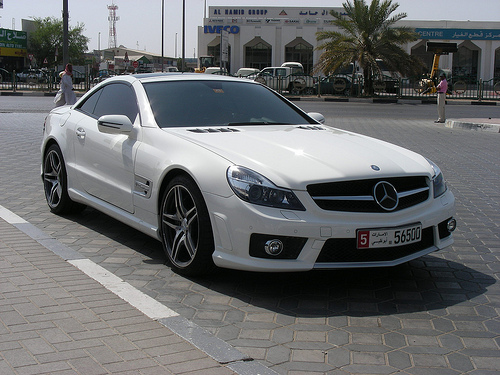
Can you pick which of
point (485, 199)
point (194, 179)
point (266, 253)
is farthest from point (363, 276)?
point (485, 199)

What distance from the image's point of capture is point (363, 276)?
485cm

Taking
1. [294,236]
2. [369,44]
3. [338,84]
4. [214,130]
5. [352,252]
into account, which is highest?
[369,44]

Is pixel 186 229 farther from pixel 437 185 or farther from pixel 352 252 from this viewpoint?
pixel 437 185

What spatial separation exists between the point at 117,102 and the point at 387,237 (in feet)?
9.64

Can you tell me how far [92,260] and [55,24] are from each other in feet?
298

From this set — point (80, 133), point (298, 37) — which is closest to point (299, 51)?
point (298, 37)

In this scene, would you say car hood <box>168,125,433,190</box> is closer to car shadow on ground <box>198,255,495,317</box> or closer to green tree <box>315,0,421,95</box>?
car shadow on ground <box>198,255,495,317</box>

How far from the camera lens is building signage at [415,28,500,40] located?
2296 inches

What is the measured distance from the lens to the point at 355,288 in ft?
15.0


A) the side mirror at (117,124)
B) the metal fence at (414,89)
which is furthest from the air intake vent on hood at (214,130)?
the metal fence at (414,89)

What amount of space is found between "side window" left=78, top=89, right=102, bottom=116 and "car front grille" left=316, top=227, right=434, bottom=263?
310 centimetres

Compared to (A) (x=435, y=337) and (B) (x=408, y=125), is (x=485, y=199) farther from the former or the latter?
(B) (x=408, y=125)

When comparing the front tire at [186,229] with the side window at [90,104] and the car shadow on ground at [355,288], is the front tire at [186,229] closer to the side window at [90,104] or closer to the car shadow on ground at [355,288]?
the car shadow on ground at [355,288]

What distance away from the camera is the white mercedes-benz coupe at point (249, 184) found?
13.6 ft
